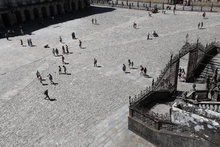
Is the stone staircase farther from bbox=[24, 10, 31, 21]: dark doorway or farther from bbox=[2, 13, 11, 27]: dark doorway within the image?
bbox=[24, 10, 31, 21]: dark doorway

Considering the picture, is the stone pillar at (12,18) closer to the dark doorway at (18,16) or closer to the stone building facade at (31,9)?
the stone building facade at (31,9)

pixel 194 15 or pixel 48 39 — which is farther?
pixel 194 15

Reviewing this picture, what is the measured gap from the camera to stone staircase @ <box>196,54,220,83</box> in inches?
778

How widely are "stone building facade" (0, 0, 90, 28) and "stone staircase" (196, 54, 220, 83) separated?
37.6 metres

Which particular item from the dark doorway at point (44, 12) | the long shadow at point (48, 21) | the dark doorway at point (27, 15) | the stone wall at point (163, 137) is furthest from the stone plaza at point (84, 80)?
the dark doorway at point (44, 12)

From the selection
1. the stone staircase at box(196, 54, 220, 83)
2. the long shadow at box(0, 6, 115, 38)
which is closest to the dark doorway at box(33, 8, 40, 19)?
the long shadow at box(0, 6, 115, 38)

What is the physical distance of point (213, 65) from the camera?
2008cm

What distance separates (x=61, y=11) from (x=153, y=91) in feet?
142

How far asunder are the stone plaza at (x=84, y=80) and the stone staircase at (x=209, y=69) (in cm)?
397

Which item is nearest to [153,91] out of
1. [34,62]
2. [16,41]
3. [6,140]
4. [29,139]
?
[29,139]

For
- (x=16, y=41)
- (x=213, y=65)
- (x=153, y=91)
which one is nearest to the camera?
(x=153, y=91)

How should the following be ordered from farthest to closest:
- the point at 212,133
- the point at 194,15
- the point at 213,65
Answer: the point at 194,15
the point at 213,65
the point at 212,133

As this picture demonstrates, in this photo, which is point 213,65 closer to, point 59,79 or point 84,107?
point 84,107

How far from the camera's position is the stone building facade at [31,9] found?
43.9 m
